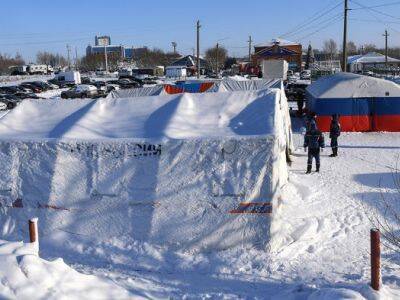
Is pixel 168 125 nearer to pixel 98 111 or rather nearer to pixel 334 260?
pixel 98 111

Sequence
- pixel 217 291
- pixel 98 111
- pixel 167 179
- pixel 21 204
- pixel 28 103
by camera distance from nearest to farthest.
Answer: 1. pixel 217 291
2. pixel 167 179
3. pixel 21 204
4. pixel 98 111
5. pixel 28 103

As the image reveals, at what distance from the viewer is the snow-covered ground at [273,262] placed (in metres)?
6.26

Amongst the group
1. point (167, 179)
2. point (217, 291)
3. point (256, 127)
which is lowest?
point (217, 291)

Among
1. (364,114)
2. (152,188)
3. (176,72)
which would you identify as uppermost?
(176,72)

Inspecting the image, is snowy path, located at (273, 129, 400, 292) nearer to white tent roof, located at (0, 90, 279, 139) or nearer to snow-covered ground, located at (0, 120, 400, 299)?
snow-covered ground, located at (0, 120, 400, 299)

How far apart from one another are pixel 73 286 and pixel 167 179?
2.95 meters

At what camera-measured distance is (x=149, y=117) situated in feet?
31.5

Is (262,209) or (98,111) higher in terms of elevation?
(98,111)

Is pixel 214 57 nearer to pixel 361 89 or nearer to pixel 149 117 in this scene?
pixel 361 89

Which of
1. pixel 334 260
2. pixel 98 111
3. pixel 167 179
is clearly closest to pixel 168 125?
pixel 167 179

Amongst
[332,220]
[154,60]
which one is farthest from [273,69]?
[154,60]

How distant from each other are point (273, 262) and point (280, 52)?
86.0 m

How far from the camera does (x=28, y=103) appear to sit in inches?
422

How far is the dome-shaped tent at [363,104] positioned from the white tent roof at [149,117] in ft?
38.0
